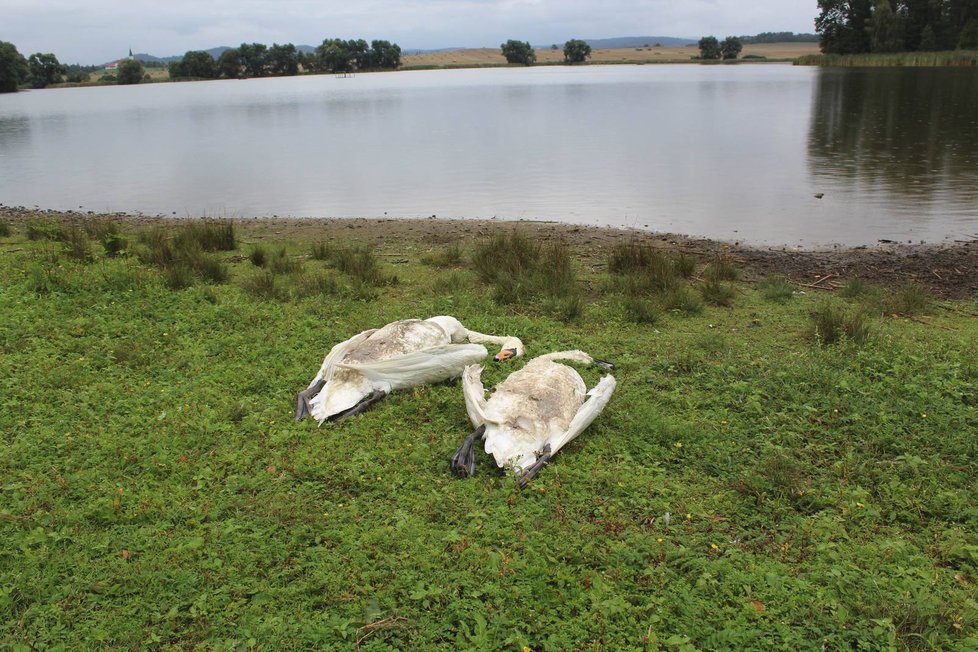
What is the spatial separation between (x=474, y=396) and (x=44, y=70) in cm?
11622

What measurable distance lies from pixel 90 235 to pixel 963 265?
1302 cm

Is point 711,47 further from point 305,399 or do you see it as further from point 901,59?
point 305,399

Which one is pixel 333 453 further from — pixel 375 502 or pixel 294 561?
pixel 294 561

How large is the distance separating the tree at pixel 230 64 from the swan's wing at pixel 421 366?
12181 cm

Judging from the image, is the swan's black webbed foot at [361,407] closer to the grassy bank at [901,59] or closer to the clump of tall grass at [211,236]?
the clump of tall grass at [211,236]

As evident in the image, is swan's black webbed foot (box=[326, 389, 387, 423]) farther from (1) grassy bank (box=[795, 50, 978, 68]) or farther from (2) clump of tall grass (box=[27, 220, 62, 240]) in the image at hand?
(1) grassy bank (box=[795, 50, 978, 68])

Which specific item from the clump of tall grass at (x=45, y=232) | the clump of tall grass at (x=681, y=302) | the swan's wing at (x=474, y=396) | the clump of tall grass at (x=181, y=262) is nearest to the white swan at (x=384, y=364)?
the swan's wing at (x=474, y=396)

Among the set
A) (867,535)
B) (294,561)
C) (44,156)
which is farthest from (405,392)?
(44,156)

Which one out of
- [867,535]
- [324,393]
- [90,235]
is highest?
[90,235]

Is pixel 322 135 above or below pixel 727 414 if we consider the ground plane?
above

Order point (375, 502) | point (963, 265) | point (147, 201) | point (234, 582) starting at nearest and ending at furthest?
point (234, 582), point (375, 502), point (963, 265), point (147, 201)

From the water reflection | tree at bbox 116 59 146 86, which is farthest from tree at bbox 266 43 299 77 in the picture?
the water reflection

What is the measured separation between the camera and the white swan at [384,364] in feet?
17.4

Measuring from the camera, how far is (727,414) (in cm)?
514
